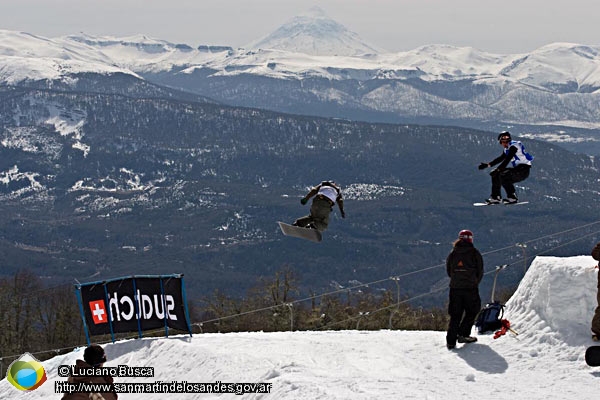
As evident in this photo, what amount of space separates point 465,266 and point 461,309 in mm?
1004

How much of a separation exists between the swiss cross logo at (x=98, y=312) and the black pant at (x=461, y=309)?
31.8 ft

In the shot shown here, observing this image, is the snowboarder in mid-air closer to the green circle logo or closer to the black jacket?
the black jacket

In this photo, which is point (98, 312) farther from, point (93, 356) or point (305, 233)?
point (93, 356)

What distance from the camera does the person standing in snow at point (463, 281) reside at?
1681 centimetres

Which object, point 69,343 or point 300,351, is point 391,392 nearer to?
point 300,351

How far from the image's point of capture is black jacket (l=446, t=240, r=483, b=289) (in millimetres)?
16797

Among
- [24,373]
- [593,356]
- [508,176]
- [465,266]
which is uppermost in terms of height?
[508,176]

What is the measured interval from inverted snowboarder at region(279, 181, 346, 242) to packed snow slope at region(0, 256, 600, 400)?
3.13m

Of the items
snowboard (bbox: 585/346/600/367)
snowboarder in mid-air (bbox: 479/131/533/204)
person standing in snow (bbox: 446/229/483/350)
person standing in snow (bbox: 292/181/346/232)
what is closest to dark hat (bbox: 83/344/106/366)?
person standing in snow (bbox: 446/229/483/350)

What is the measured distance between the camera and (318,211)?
73.5 feet

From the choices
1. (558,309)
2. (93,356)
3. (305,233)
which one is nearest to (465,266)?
(558,309)

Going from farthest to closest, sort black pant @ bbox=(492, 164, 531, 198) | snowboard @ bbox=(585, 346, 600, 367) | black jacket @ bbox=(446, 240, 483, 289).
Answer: black pant @ bbox=(492, 164, 531, 198), black jacket @ bbox=(446, 240, 483, 289), snowboard @ bbox=(585, 346, 600, 367)

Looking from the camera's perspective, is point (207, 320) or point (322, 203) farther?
point (207, 320)

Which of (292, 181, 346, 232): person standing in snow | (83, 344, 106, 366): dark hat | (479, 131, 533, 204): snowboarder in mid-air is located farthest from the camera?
(479, 131, 533, 204): snowboarder in mid-air
